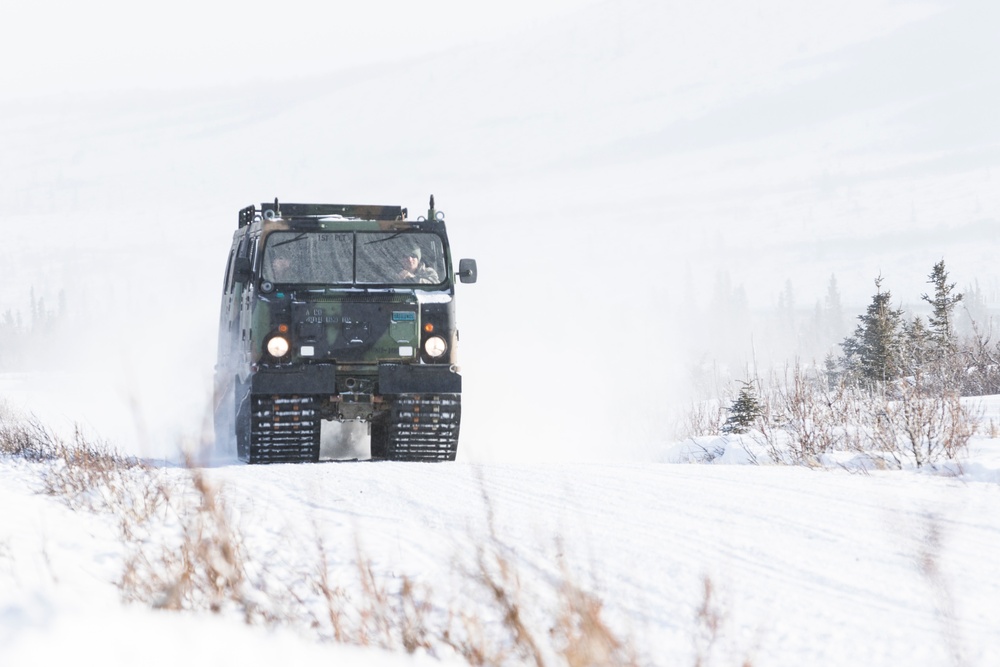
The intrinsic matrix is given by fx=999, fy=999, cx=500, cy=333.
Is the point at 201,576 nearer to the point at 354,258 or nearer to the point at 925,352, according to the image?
the point at 354,258

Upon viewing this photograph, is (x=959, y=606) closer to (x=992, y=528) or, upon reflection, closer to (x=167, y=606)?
(x=992, y=528)

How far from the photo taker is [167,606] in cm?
368

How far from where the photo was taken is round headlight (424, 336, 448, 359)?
34.3ft

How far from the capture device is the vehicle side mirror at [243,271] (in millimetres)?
10812

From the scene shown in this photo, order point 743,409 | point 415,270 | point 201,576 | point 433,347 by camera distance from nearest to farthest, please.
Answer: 1. point 201,576
2. point 433,347
3. point 415,270
4. point 743,409

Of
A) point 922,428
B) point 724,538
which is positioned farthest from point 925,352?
point 724,538

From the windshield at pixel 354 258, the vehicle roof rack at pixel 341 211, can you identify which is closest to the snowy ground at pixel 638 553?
the windshield at pixel 354 258

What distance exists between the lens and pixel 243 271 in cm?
1086

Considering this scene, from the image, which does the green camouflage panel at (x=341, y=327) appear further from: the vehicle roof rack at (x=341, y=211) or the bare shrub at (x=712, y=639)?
the bare shrub at (x=712, y=639)

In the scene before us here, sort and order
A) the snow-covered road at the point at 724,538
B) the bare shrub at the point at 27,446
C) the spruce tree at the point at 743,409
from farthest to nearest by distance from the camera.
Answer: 1. the spruce tree at the point at 743,409
2. the bare shrub at the point at 27,446
3. the snow-covered road at the point at 724,538

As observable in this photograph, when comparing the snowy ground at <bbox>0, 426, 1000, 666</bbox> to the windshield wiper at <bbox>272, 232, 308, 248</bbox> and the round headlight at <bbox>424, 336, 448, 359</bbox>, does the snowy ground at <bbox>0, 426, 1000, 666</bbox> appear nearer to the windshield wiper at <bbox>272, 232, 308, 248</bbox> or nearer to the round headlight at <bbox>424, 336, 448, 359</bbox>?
the round headlight at <bbox>424, 336, 448, 359</bbox>

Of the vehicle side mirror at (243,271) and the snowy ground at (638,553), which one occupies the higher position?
the vehicle side mirror at (243,271)

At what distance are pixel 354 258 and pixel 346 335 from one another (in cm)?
89

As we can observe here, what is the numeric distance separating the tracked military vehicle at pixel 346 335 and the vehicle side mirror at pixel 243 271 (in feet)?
0.05
